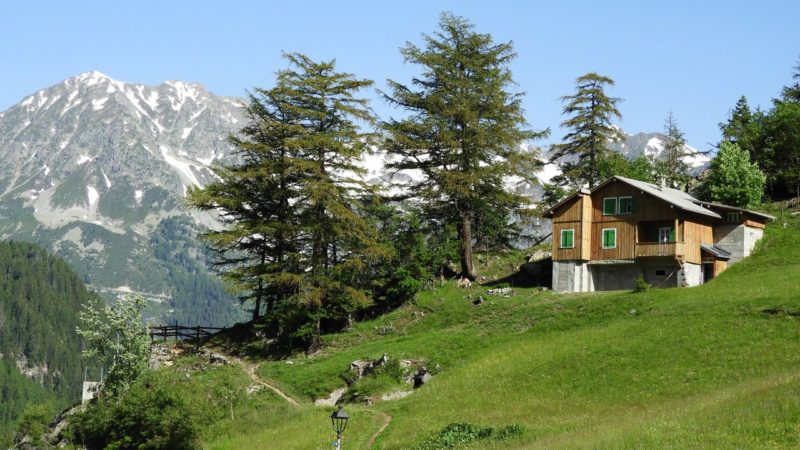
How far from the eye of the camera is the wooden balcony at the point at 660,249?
221ft

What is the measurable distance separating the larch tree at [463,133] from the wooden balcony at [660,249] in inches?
426

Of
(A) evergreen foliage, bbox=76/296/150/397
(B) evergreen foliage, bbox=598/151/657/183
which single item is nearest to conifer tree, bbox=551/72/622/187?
(B) evergreen foliage, bbox=598/151/657/183

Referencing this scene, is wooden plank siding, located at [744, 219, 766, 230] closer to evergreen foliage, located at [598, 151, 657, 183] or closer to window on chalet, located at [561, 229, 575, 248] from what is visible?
window on chalet, located at [561, 229, 575, 248]

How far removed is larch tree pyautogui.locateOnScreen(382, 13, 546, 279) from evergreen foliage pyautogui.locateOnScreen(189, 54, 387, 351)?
195 inches

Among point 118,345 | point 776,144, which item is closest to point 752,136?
point 776,144

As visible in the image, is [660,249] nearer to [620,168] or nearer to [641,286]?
[641,286]

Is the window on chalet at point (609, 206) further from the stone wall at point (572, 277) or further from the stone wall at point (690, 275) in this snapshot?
the stone wall at point (690, 275)

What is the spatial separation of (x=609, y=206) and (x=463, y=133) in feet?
41.1

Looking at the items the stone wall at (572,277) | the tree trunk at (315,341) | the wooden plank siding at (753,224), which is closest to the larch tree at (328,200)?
the tree trunk at (315,341)

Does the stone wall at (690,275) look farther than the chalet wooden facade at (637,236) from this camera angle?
No

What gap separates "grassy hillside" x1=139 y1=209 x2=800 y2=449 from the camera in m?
35.4

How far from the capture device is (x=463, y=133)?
74875mm

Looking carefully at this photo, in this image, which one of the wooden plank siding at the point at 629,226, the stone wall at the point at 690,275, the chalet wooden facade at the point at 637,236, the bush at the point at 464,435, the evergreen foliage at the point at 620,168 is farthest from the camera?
the evergreen foliage at the point at 620,168

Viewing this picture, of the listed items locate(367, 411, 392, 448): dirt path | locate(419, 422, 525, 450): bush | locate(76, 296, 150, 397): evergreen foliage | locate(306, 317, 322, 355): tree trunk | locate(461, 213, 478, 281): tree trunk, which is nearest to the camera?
locate(419, 422, 525, 450): bush
